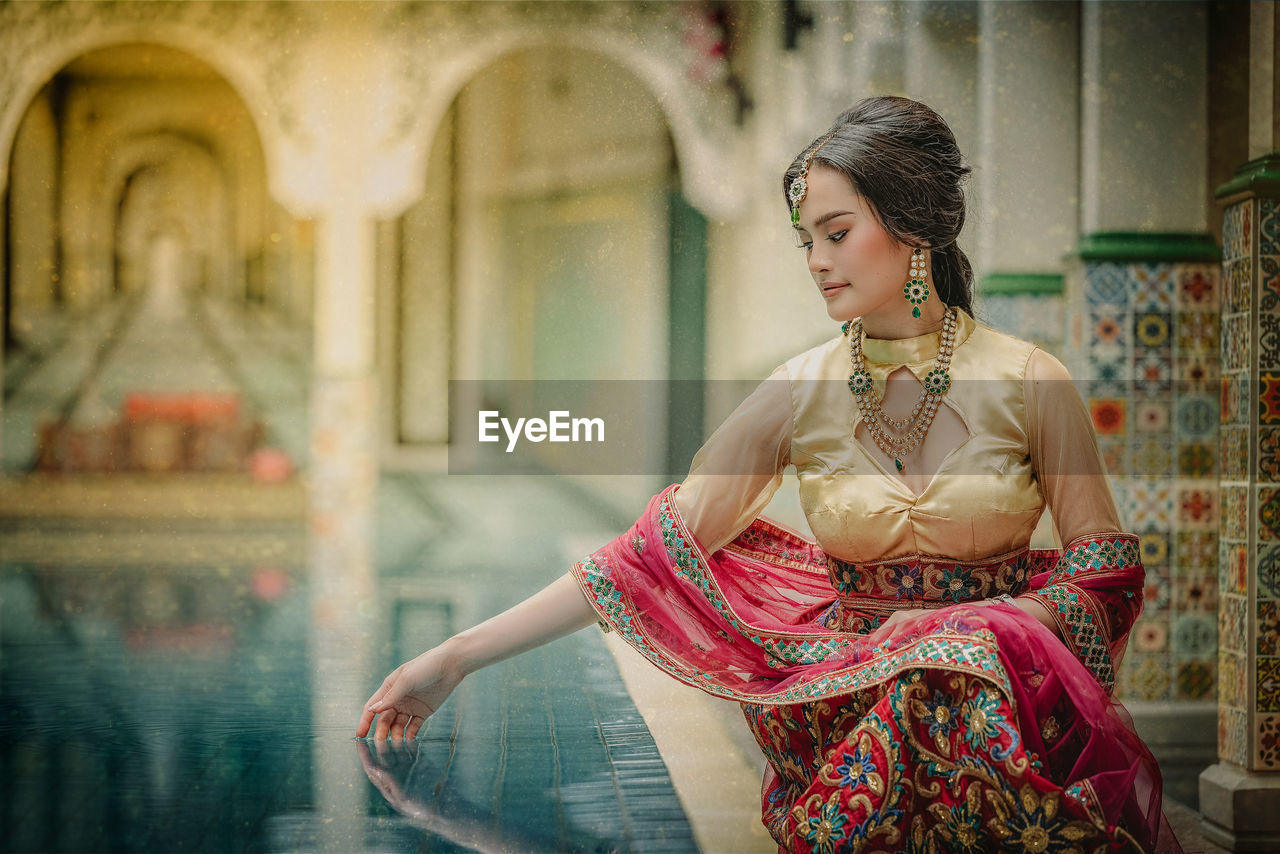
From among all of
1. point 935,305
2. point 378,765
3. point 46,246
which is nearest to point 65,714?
point 378,765

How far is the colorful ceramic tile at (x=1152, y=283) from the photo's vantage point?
281cm

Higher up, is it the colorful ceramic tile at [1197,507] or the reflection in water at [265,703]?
the colorful ceramic tile at [1197,507]

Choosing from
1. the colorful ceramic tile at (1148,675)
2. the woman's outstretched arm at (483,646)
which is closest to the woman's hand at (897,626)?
the woman's outstretched arm at (483,646)

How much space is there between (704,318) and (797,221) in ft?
3.47

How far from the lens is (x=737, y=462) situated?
1.84 metres

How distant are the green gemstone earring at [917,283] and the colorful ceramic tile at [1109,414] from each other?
131 cm

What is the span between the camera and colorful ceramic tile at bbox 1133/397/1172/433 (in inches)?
112

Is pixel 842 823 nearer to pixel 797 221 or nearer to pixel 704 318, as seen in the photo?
pixel 797 221

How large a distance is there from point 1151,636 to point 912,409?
1.56 metres

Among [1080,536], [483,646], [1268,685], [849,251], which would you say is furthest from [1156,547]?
[483,646]

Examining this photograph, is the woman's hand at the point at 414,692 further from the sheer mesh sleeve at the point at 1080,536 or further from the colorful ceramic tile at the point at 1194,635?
the colorful ceramic tile at the point at 1194,635

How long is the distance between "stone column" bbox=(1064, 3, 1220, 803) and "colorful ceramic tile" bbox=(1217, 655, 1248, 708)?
1.33 feet

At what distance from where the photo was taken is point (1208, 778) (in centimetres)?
246

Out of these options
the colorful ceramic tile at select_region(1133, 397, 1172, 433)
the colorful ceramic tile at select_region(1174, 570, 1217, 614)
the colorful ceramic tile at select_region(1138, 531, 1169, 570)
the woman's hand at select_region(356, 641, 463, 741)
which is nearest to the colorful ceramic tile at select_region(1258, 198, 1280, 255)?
the colorful ceramic tile at select_region(1133, 397, 1172, 433)
